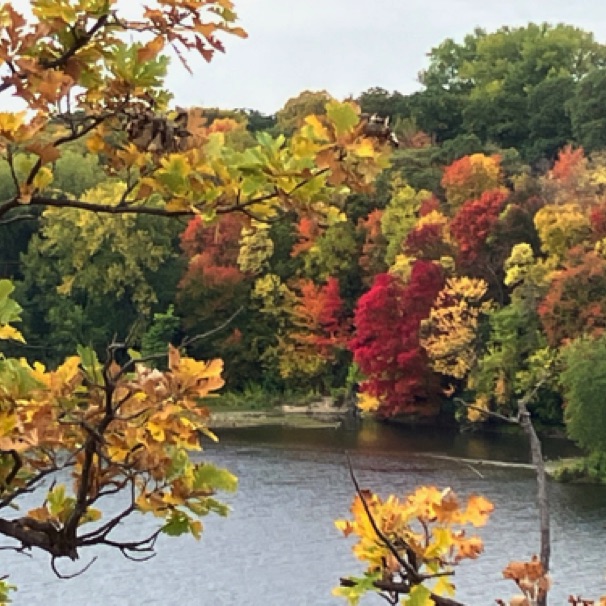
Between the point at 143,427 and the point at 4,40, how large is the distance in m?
0.43

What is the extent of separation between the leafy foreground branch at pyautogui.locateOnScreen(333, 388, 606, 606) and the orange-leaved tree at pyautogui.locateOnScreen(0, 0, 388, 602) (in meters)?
0.17


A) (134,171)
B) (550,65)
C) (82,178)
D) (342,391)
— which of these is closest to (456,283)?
(342,391)

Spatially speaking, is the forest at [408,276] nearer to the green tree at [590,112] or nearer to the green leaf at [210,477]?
the green tree at [590,112]

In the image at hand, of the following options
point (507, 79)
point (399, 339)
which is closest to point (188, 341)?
point (399, 339)

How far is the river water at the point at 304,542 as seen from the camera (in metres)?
10.4

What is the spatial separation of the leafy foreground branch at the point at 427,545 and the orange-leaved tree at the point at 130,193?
17 centimetres

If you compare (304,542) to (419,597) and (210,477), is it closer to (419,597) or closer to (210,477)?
(210,477)

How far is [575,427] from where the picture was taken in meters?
15.4

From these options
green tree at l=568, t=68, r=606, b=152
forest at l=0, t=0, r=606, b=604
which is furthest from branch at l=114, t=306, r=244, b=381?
green tree at l=568, t=68, r=606, b=152

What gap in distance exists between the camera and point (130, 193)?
1.40m

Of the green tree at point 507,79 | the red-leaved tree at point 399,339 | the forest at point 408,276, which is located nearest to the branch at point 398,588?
the forest at point 408,276

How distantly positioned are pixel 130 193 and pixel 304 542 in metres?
10.9

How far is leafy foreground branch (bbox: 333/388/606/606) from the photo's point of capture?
4.10ft

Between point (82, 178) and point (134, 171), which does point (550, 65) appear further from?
point (134, 171)
